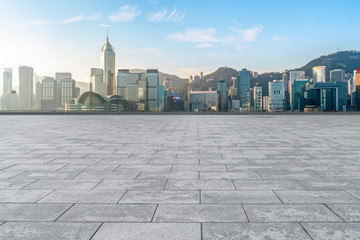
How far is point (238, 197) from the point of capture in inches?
198

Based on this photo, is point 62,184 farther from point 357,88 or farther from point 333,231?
point 357,88

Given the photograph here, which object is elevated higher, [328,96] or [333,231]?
[328,96]

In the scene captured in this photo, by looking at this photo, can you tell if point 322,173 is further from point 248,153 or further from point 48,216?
point 48,216

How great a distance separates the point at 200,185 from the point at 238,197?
3.25 feet

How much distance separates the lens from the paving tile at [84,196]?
16.0 feet

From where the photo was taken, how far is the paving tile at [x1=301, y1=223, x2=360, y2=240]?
349 cm

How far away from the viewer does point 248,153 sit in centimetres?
967

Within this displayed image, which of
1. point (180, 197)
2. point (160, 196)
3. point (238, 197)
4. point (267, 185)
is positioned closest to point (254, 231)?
point (238, 197)

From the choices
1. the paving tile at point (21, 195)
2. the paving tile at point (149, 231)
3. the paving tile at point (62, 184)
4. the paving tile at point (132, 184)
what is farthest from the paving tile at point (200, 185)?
the paving tile at point (21, 195)

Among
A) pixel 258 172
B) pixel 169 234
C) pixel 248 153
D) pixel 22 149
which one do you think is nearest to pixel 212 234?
pixel 169 234

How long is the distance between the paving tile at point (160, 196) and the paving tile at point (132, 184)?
34 centimetres

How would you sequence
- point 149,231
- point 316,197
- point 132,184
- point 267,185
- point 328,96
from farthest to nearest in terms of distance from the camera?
point 328,96 < point 132,184 < point 267,185 < point 316,197 < point 149,231

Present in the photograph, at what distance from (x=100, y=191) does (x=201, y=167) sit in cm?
300

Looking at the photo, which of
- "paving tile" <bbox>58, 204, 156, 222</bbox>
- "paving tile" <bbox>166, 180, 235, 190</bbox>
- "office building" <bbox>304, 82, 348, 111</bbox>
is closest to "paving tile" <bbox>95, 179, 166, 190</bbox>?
"paving tile" <bbox>166, 180, 235, 190</bbox>
